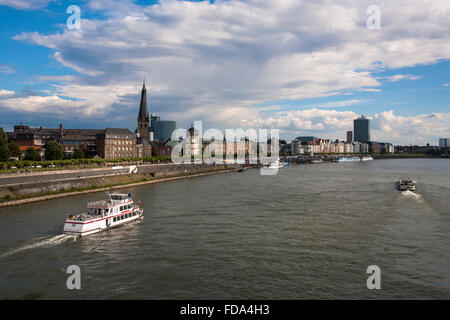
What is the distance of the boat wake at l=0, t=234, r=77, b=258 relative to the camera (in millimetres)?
24697

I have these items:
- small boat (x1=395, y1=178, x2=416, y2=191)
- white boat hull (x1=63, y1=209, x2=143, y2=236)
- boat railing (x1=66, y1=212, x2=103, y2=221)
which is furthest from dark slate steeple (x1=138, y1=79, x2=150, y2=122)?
boat railing (x1=66, y1=212, x2=103, y2=221)

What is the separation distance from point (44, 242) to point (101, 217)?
219 inches

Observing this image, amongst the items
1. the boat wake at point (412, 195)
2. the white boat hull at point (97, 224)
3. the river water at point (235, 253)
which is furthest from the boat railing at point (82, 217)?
the boat wake at point (412, 195)

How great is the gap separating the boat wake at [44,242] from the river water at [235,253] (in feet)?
0.24

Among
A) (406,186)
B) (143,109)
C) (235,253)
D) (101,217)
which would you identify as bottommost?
(235,253)

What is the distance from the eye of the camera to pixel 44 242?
26.7 m

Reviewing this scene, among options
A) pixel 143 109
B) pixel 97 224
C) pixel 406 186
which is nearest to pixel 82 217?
pixel 97 224

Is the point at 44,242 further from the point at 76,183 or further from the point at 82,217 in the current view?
the point at 76,183

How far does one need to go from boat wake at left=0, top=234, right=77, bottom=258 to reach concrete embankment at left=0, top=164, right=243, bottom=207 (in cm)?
1878

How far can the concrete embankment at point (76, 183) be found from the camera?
4500 cm

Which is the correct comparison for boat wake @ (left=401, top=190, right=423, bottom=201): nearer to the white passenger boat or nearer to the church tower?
the white passenger boat

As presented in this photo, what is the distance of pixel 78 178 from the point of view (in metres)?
57.8
